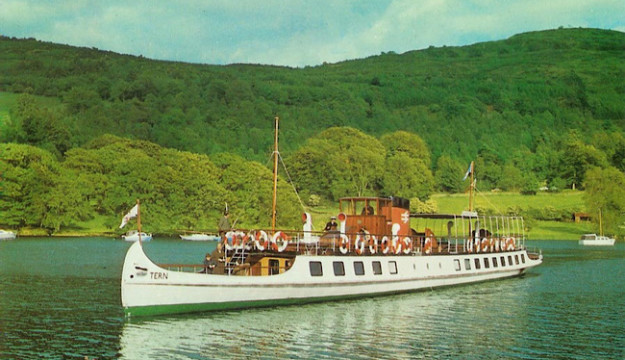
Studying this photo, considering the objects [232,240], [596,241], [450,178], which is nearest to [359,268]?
[232,240]

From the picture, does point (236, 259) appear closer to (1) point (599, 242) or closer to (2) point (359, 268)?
(2) point (359, 268)

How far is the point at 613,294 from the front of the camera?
51156 millimetres

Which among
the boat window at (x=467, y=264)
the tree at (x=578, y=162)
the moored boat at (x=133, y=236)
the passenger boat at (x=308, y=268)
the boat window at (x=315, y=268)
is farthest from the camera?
the tree at (x=578, y=162)

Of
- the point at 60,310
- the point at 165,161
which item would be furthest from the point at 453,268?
the point at 165,161

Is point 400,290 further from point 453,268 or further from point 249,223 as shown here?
point 249,223

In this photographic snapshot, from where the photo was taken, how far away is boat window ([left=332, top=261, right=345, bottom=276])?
4212cm

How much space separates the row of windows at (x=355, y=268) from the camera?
40759 mm

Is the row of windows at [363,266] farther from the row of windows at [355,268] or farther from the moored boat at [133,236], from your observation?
the moored boat at [133,236]

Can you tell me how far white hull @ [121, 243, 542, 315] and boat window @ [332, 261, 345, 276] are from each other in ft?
0.67

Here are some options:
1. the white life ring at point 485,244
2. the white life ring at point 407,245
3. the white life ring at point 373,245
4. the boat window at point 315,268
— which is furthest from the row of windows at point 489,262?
the boat window at point 315,268

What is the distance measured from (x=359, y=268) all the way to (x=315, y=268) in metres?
3.94

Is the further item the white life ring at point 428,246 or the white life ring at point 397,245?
the white life ring at point 428,246

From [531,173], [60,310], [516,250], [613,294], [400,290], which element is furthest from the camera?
[531,173]

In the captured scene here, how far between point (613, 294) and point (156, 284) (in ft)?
108
